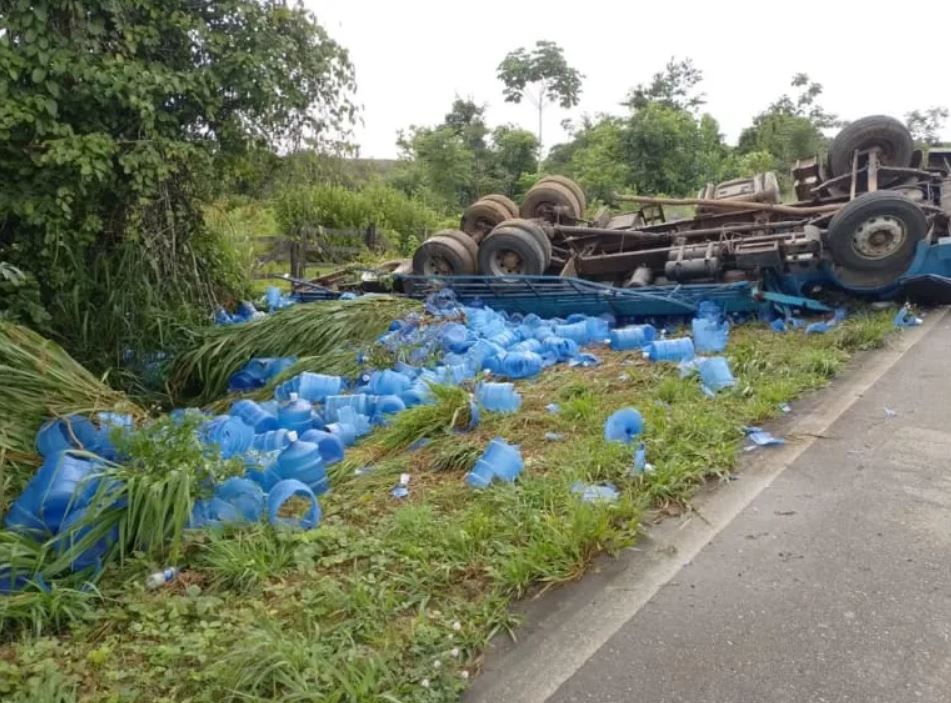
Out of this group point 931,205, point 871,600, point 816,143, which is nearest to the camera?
point 871,600

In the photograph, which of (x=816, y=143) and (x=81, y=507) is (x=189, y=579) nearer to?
(x=81, y=507)

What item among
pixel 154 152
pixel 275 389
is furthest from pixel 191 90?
pixel 275 389

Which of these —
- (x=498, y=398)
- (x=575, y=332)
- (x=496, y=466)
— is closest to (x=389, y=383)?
(x=498, y=398)

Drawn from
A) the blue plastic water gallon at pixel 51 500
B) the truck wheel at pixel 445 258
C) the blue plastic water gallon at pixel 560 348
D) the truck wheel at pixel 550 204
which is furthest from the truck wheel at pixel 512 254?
the blue plastic water gallon at pixel 51 500

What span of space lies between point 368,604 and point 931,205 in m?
6.39

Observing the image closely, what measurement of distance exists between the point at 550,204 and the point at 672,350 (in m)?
3.72

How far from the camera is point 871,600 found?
2246 millimetres

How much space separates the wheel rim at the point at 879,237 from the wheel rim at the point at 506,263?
3.00 meters

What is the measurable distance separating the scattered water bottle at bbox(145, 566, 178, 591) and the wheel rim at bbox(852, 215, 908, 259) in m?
5.60

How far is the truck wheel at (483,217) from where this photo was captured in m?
8.01

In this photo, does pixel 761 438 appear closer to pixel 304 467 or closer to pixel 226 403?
pixel 304 467

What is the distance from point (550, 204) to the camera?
820 centimetres

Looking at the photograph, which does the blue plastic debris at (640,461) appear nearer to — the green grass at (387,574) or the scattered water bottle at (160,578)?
the green grass at (387,574)

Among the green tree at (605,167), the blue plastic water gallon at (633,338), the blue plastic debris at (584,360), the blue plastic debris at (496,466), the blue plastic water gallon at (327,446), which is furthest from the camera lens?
the green tree at (605,167)
